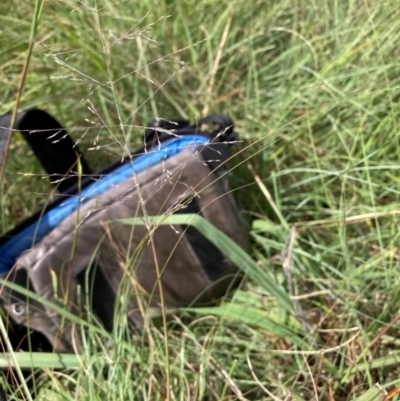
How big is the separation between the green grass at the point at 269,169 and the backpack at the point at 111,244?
0.05 meters

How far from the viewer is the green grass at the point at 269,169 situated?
36.4 inches

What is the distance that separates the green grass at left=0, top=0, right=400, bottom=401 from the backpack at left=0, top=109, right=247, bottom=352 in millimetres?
55

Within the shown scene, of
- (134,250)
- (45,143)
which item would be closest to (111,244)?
(134,250)

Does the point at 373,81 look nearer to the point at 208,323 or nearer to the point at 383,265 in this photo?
the point at 383,265

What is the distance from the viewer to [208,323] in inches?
43.1

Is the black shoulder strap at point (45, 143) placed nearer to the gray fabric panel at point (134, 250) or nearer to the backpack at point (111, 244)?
the backpack at point (111, 244)

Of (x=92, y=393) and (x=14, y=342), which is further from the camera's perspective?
(x=14, y=342)

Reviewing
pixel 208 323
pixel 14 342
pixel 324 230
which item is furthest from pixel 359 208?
pixel 14 342

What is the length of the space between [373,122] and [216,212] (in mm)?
343

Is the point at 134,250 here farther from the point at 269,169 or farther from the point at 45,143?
the point at 269,169

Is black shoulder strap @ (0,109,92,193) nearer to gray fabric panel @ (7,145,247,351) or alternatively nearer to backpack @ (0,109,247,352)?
backpack @ (0,109,247,352)

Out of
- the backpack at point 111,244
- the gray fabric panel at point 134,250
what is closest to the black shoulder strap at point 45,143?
the backpack at point 111,244

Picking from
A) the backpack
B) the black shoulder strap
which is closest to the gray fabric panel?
the backpack

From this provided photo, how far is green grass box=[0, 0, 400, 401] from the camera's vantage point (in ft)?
3.04
